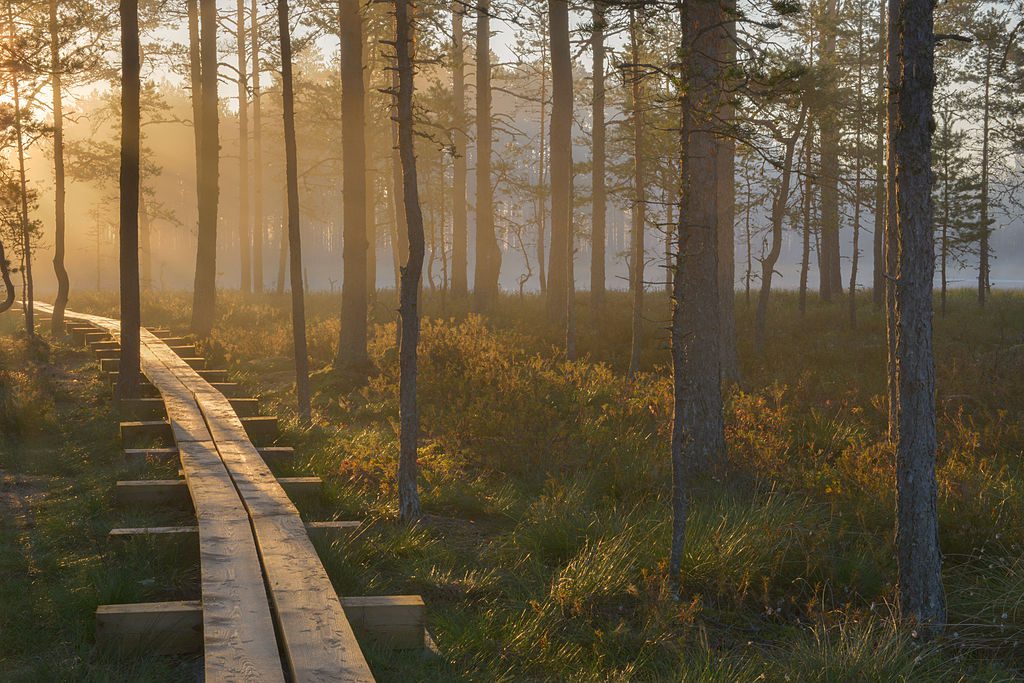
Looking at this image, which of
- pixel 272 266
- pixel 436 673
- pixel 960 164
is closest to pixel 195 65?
pixel 436 673

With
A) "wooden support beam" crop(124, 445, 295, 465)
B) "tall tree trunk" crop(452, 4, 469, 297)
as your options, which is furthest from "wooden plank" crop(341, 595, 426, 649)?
"tall tree trunk" crop(452, 4, 469, 297)

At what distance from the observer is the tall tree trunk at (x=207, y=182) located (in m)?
19.7

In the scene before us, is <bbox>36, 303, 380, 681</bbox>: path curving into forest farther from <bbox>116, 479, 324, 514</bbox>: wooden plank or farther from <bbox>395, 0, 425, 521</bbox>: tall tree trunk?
<bbox>395, 0, 425, 521</bbox>: tall tree trunk

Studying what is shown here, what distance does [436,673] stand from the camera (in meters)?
4.36

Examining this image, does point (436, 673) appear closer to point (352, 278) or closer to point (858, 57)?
point (352, 278)

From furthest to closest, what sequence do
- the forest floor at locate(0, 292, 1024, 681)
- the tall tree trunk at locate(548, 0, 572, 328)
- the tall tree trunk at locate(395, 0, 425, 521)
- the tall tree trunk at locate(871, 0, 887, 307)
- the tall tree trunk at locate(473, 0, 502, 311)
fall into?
the tall tree trunk at locate(473, 0, 502, 311), the tall tree trunk at locate(871, 0, 887, 307), the tall tree trunk at locate(548, 0, 572, 328), the tall tree trunk at locate(395, 0, 425, 521), the forest floor at locate(0, 292, 1024, 681)

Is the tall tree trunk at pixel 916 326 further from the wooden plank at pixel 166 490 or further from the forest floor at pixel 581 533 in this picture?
the wooden plank at pixel 166 490

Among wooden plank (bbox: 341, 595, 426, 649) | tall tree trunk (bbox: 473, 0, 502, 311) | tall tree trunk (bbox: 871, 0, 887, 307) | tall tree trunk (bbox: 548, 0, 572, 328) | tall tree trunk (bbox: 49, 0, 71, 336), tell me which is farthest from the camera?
tall tree trunk (bbox: 473, 0, 502, 311)

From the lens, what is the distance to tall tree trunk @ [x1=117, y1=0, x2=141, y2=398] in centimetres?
1125

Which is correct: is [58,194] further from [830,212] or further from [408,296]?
[830,212]

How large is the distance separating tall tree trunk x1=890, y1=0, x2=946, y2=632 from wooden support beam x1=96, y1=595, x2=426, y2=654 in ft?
10.0

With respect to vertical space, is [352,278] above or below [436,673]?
above

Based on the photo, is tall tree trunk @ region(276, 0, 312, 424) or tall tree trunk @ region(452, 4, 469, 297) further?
tall tree trunk @ region(452, 4, 469, 297)

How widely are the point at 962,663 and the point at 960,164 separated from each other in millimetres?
29959
